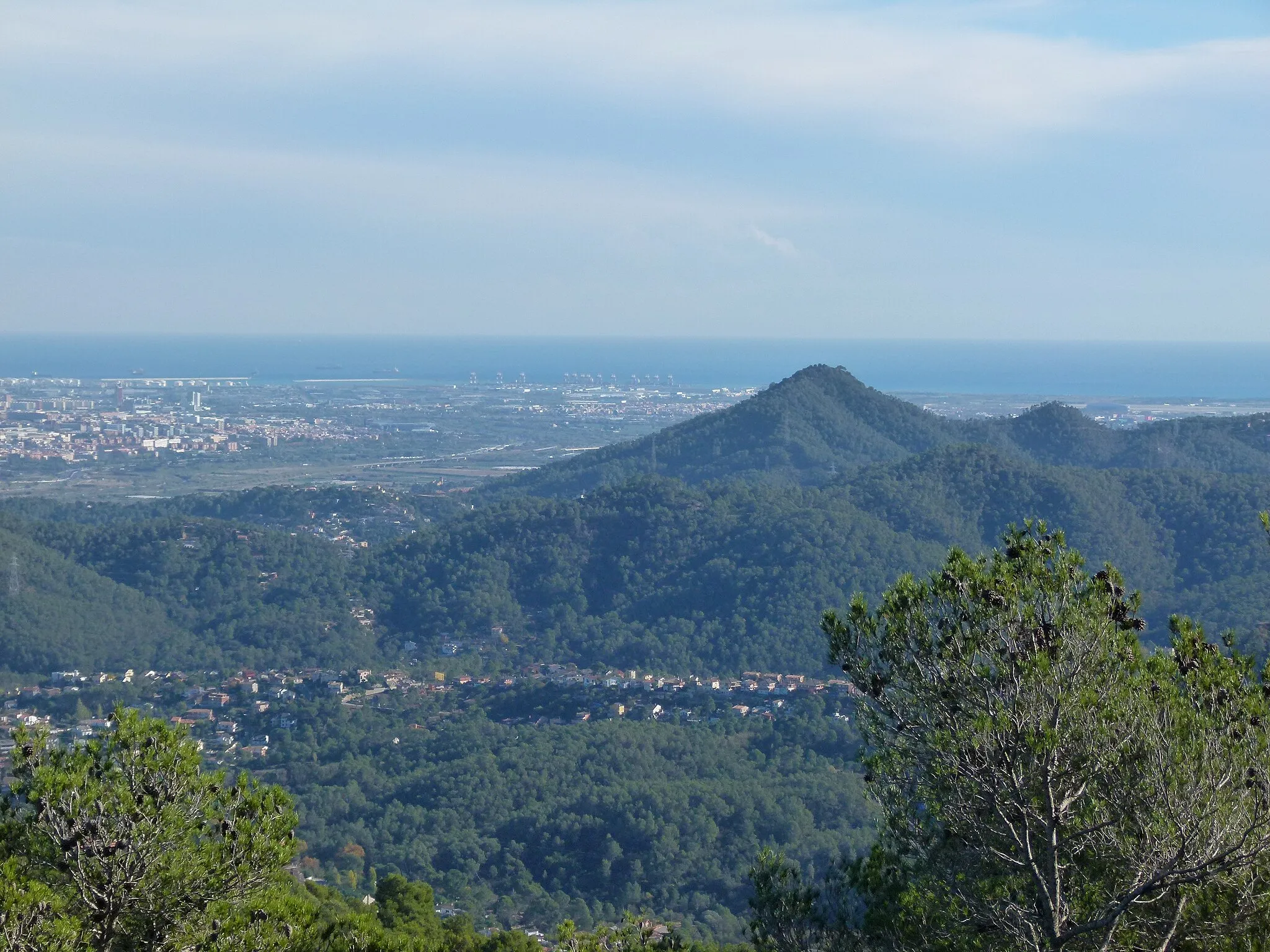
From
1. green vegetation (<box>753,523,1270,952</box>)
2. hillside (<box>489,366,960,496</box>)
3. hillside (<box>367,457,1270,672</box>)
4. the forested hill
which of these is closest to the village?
hillside (<box>367,457,1270,672</box>)

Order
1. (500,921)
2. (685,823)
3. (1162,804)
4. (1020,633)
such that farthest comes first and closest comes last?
1. (685,823)
2. (500,921)
3. (1020,633)
4. (1162,804)

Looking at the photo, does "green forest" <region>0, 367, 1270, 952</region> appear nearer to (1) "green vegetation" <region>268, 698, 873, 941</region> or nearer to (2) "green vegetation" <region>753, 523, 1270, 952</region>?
(1) "green vegetation" <region>268, 698, 873, 941</region>

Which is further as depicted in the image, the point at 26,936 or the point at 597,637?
the point at 597,637

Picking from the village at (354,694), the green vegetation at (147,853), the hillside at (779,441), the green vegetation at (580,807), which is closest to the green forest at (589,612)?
Result: the green vegetation at (580,807)

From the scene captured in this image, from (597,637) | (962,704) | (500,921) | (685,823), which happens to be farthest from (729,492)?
(962,704)

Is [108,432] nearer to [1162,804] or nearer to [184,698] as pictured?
[184,698]

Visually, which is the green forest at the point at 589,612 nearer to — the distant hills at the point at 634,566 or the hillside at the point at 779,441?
the distant hills at the point at 634,566
